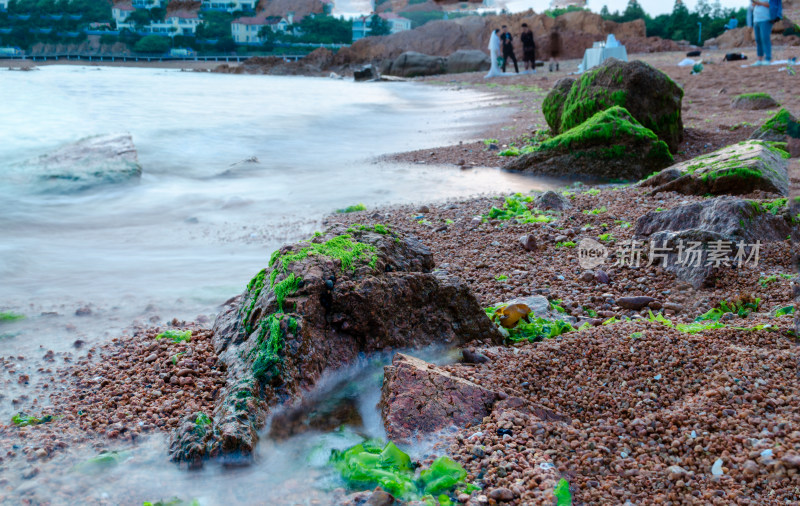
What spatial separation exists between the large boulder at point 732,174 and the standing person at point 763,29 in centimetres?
836

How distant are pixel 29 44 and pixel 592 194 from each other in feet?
204

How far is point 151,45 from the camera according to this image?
188 feet

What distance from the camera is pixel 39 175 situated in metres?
7.14

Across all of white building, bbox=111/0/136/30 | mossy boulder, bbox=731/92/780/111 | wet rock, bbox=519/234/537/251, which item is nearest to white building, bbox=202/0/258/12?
white building, bbox=111/0/136/30

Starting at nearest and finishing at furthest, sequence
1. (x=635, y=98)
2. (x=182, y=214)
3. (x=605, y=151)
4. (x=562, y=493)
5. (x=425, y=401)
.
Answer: (x=562, y=493)
(x=425, y=401)
(x=605, y=151)
(x=182, y=214)
(x=635, y=98)

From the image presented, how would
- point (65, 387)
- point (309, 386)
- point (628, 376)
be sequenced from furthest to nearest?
1. point (65, 387)
2. point (309, 386)
3. point (628, 376)

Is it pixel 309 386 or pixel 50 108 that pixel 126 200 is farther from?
pixel 50 108

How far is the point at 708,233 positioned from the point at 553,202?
143 centimetres

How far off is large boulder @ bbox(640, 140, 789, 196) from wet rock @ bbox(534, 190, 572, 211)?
69 centimetres

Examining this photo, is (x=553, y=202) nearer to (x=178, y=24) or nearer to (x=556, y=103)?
(x=556, y=103)

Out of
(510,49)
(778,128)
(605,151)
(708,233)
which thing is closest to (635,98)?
(605,151)

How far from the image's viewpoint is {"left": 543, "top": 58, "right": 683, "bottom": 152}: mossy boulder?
21.2 feet

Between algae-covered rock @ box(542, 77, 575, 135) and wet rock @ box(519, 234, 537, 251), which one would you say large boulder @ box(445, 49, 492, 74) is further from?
wet rock @ box(519, 234, 537, 251)

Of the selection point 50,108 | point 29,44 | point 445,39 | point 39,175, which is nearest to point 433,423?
point 39,175
